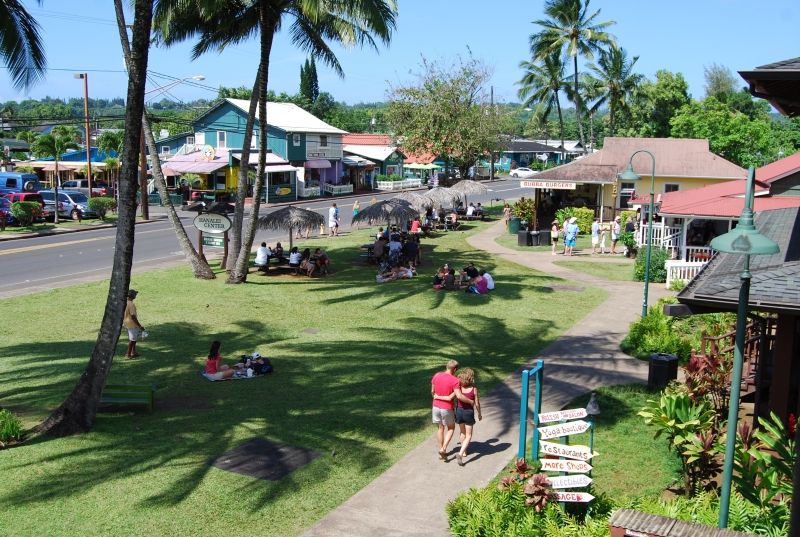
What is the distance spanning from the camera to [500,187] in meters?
75.7

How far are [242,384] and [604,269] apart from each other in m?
17.0

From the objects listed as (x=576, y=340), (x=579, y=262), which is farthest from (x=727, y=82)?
(x=576, y=340)

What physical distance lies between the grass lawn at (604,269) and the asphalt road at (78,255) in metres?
13.4

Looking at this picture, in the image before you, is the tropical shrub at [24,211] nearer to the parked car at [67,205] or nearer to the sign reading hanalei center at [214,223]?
the parked car at [67,205]

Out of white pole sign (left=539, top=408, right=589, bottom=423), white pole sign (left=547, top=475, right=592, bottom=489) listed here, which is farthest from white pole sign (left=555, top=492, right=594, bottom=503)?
white pole sign (left=539, top=408, right=589, bottom=423)

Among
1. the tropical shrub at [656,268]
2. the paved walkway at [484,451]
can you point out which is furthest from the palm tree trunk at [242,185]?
the tropical shrub at [656,268]

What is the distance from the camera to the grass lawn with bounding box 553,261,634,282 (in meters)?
25.5

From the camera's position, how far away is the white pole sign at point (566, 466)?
7.98 m

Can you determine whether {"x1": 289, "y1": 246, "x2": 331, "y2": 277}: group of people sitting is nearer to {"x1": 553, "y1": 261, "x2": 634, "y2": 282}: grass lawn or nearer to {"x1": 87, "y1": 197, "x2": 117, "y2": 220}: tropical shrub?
{"x1": 553, "y1": 261, "x2": 634, "y2": 282}: grass lawn

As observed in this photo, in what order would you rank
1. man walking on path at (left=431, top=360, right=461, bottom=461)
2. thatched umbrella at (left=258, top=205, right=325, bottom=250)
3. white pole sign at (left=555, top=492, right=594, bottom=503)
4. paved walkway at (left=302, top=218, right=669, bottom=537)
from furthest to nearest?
thatched umbrella at (left=258, top=205, right=325, bottom=250) → man walking on path at (left=431, top=360, right=461, bottom=461) → paved walkway at (left=302, top=218, right=669, bottom=537) → white pole sign at (left=555, top=492, right=594, bottom=503)

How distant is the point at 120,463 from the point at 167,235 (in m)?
27.9

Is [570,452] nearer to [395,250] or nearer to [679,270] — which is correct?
[679,270]

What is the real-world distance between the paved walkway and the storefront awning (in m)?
44.0

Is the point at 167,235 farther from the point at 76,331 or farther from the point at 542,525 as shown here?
the point at 542,525
